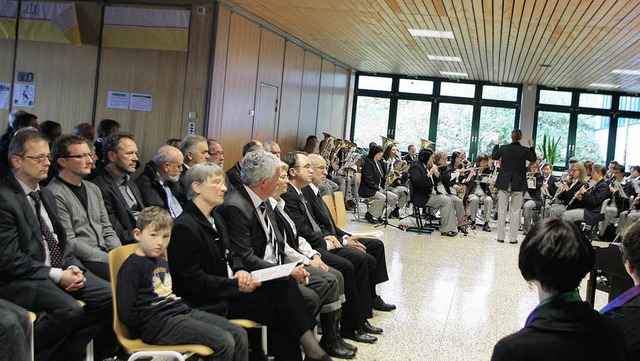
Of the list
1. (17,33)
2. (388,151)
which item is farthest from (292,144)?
(17,33)

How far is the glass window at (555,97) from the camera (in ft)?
54.9

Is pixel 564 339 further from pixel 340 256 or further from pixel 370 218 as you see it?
pixel 370 218

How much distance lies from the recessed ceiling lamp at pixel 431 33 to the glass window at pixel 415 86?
6.68 m

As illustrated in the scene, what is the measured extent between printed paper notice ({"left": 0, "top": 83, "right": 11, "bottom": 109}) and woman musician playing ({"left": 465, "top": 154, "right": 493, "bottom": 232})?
749 cm

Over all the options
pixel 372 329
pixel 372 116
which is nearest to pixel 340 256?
pixel 372 329

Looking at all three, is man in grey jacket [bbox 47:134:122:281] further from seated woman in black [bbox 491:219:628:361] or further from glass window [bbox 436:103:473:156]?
glass window [bbox 436:103:473:156]

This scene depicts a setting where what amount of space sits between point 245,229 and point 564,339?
2.19 metres

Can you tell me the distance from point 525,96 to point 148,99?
11.1 m

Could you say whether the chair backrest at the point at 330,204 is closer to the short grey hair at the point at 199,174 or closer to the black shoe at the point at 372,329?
the black shoe at the point at 372,329

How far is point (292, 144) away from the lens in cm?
1233

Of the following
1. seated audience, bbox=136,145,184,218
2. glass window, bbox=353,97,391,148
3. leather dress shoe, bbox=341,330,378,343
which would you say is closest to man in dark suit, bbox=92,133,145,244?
seated audience, bbox=136,145,184,218

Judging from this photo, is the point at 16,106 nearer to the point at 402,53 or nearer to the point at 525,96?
the point at 402,53

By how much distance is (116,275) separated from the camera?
3027 millimetres

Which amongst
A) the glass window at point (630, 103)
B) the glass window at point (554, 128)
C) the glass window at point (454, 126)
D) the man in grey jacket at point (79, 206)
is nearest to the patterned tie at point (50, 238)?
the man in grey jacket at point (79, 206)
